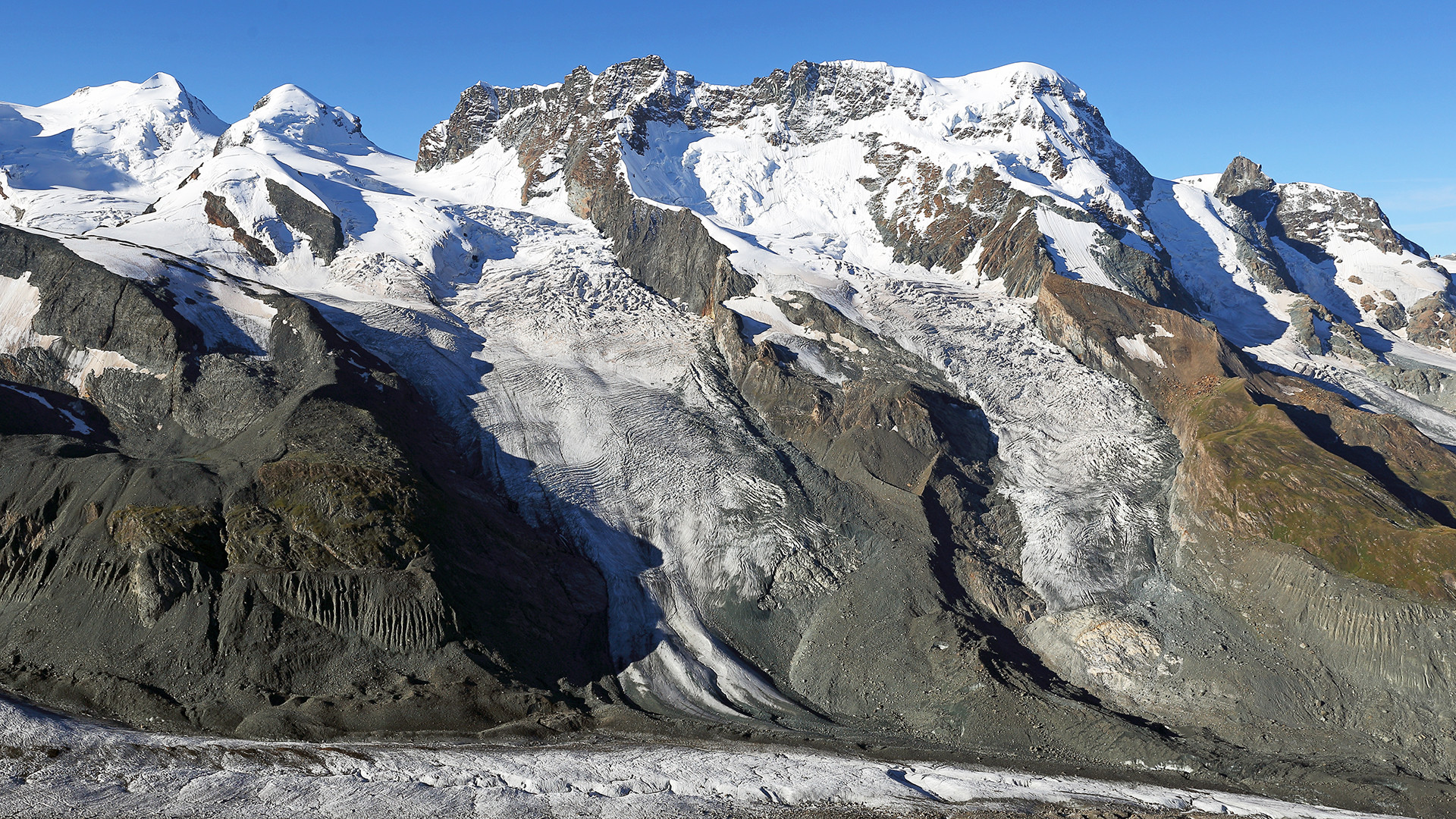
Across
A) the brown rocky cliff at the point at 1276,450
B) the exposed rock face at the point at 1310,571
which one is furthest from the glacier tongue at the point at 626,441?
the brown rocky cliff at the point at 1276,450

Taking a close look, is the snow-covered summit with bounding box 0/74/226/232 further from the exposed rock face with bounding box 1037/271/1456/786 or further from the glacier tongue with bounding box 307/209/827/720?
the exposed rock face with bounding box 1037/271/1456/786

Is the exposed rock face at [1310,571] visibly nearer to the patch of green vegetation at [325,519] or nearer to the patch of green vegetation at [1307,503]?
the patch of green vegetation at [1307,503]

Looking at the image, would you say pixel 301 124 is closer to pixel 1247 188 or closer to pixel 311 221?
pixel 311 221

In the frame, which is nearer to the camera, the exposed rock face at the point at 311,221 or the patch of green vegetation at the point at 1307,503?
the patch of green vegetation at the point at 1307,503

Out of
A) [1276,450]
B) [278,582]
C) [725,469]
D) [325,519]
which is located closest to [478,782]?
[278,582]

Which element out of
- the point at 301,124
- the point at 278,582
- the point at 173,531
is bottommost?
the point at 278,582

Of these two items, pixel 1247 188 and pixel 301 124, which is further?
pixel 1247 188

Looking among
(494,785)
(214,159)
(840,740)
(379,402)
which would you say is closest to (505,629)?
(494,785)

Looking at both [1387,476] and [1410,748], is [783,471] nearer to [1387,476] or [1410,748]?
[1410,748]
